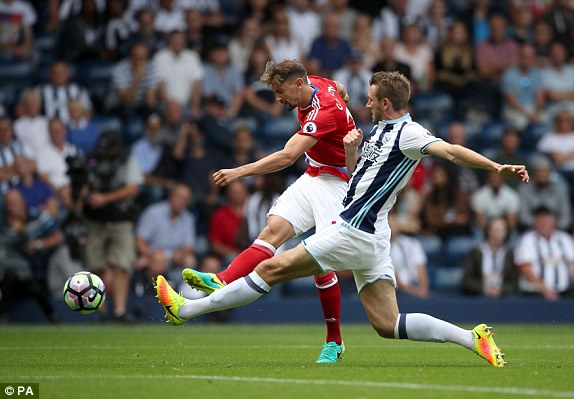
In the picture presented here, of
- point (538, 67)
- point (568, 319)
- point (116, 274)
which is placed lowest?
point (568, 319)

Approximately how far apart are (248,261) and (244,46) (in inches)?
397

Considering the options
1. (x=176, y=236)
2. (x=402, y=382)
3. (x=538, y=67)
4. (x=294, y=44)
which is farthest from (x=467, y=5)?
(x=402, y=382)

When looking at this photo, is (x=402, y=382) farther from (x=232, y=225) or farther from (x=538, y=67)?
(x=538, y=67)

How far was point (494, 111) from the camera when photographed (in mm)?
19812

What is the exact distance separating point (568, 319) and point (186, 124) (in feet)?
22.2

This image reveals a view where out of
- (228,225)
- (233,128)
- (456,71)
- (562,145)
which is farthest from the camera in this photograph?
(456,71)

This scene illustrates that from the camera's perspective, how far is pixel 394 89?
29.0ft

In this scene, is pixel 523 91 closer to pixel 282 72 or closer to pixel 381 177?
pixel 282 72

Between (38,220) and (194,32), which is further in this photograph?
(194,32)

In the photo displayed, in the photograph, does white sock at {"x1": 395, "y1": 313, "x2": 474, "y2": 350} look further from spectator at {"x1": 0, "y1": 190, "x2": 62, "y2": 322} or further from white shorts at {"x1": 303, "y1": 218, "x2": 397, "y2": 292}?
spectator at {"x1": 0, "y1": 190, "x2": 62, "y2": 322}

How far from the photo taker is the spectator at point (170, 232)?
16688 millimetres

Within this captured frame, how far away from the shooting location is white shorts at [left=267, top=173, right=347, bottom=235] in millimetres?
9773

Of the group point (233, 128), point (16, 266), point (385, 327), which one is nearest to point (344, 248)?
point (385, 327)

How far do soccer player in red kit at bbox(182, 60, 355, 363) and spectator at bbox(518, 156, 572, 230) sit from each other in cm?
838
